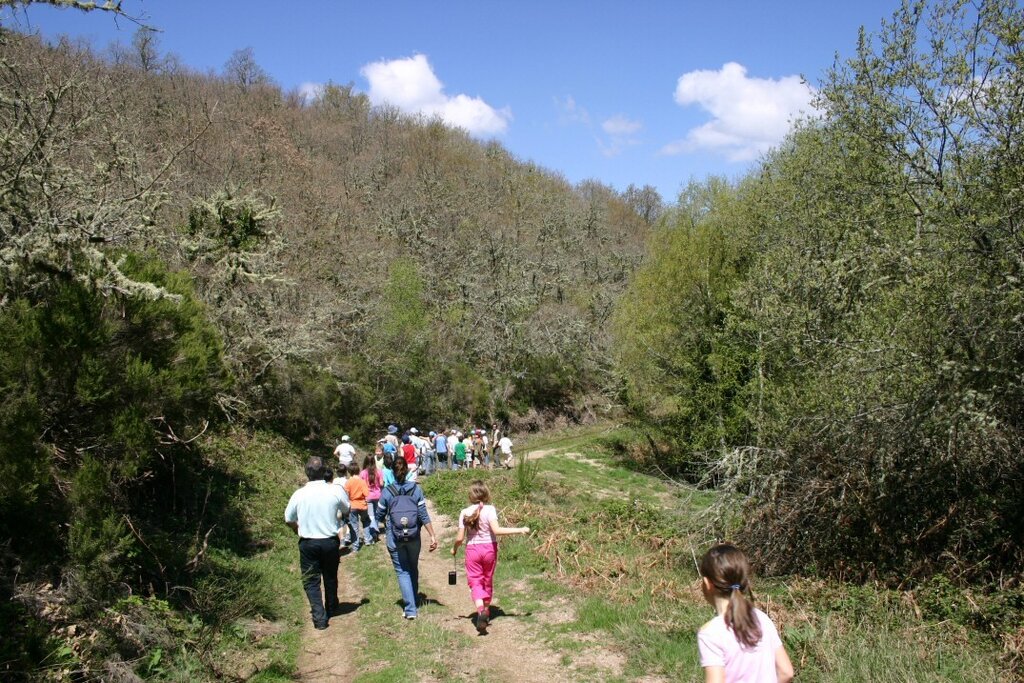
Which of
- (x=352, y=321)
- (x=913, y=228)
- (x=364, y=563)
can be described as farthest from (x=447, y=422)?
(x=913, y=228)

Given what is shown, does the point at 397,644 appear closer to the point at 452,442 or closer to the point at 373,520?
the point at 373,520

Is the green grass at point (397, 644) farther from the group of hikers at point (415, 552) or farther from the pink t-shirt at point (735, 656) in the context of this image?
the pink t-shirt at point (735, 656)

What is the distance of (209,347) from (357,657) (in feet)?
17.9

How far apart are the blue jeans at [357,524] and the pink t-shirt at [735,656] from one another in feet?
29.6

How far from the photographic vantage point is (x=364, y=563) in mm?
11188

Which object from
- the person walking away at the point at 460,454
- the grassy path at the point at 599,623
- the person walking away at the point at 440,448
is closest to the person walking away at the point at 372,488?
the grassy path at the point at 599,623

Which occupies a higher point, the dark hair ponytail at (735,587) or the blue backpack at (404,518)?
the dark hair ponytail at (735,587)

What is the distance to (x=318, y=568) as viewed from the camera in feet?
25.8

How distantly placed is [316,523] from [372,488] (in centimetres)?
483

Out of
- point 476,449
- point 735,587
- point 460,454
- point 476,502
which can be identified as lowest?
point 476,449

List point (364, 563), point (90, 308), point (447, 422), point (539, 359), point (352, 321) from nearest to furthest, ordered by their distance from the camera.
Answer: point (90, 308)
point (364, 563)
point (352, 321)
point (447, 422)
point (539, 359)

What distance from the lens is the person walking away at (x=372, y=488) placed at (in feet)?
40.3

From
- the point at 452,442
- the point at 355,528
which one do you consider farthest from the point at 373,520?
the point at 452,442

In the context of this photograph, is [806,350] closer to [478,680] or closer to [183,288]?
[478,680]
